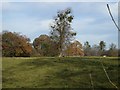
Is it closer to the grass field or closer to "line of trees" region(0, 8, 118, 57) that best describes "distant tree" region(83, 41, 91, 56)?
"line of trees" region(0, 8, 118, 57)

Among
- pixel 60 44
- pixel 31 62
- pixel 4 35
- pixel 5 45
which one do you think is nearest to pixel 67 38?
pixel 60 44

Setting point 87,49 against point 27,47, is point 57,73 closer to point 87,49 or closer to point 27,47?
point 27,47

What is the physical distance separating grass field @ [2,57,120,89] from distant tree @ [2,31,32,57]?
1512 centimetres

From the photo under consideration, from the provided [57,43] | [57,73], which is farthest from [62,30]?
[57,73]

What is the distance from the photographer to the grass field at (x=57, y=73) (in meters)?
16.8

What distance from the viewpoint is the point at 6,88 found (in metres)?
16.6

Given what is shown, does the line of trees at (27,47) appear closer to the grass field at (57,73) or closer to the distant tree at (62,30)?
the distant tree at (62,30)

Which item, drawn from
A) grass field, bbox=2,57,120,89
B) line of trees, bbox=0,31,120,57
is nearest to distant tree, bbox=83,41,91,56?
line of trees, bbox=0,31,120,57

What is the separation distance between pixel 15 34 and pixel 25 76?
2668 cm

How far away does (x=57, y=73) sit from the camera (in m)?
19.2

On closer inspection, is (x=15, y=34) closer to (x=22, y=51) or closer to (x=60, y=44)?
(x=22, y=51)

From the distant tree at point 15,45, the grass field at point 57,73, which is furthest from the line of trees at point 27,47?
the grass field at point 57,73

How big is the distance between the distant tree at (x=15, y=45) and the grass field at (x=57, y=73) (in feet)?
49.6

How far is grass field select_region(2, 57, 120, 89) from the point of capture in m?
16.8
